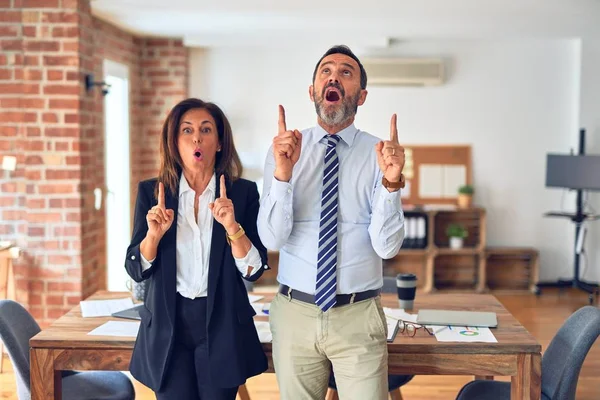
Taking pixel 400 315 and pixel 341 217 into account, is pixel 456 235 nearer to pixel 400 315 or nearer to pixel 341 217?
pixel 400 315

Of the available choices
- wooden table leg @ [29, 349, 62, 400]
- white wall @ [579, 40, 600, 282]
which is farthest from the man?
white wall @ [579, 40, 600, 282]

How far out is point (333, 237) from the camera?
2066 mm

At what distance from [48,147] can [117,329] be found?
2141mm

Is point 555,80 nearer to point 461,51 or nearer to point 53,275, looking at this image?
point 461,51

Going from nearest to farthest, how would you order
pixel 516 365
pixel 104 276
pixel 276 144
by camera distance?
pixel 276 144, pixel 516 365, pixel 104 276

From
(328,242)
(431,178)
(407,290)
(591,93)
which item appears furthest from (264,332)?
(591,93)

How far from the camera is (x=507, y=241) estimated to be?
276 inches

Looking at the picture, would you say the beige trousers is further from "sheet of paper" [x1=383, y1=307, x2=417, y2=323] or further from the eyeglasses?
"sheet of paper" [x1=383, y1=307, x2=417, y2=323]

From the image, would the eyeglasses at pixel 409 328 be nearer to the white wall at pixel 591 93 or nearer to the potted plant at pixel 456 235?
the potted plant at pixel 456 235

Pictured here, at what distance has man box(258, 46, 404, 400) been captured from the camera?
202 cm

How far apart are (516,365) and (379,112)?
4824 millimetres

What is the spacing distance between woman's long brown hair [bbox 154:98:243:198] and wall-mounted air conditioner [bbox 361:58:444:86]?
4.73m

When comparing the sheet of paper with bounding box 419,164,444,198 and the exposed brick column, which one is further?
the sheet of paper with bounding box 419,164,444,198

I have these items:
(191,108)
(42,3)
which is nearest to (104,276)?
(42,3)
